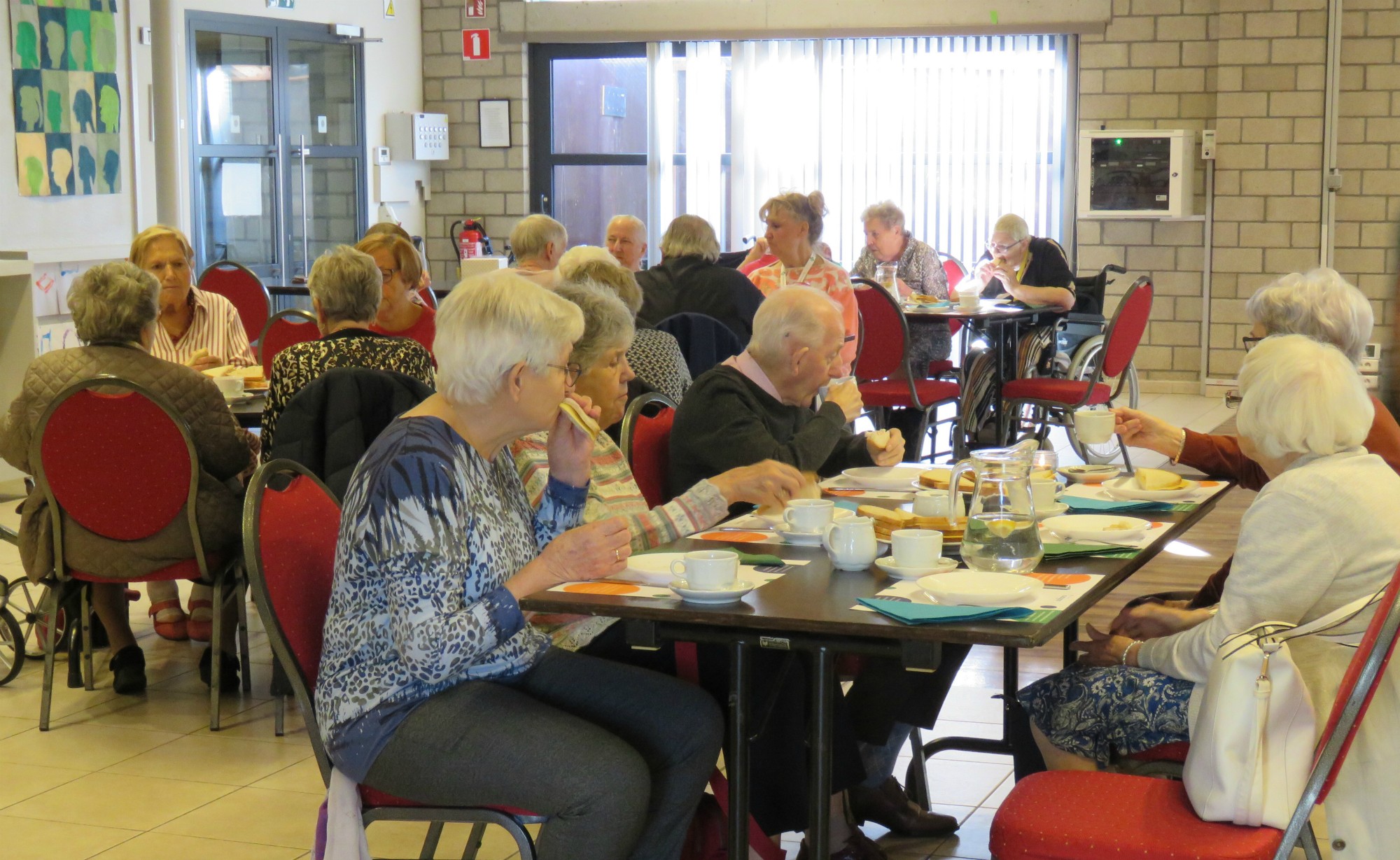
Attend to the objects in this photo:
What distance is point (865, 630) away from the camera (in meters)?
1.88

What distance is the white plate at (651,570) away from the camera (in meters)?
2.16

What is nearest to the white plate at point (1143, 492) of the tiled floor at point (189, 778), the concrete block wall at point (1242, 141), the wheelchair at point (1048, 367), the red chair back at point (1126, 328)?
the tiled floor at point (189, 778)

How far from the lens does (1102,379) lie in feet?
23.0

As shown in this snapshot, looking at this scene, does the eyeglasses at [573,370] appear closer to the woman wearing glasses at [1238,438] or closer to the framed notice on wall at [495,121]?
the woman wearing glasses at [1238,438]

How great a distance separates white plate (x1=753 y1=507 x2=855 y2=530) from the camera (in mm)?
2551

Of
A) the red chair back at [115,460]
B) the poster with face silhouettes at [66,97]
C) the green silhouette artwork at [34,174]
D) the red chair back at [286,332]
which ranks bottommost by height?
the red chair back at [115,460]

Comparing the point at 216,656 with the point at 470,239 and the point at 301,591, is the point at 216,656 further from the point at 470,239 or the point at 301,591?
the point at 470,239

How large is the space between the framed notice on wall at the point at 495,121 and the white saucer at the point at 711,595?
921cm

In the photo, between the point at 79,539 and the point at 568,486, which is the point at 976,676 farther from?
the point at 79,539

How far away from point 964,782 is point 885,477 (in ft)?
2.37

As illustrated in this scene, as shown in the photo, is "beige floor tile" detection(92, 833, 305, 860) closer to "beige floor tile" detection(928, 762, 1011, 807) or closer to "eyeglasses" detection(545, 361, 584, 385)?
"eyeglasses" detection(545, 361, 584, 385)

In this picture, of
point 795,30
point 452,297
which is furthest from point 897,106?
point 452,297

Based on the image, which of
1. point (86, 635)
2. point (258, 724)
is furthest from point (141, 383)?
point (258, 724)

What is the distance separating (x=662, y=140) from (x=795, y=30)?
1238mm
